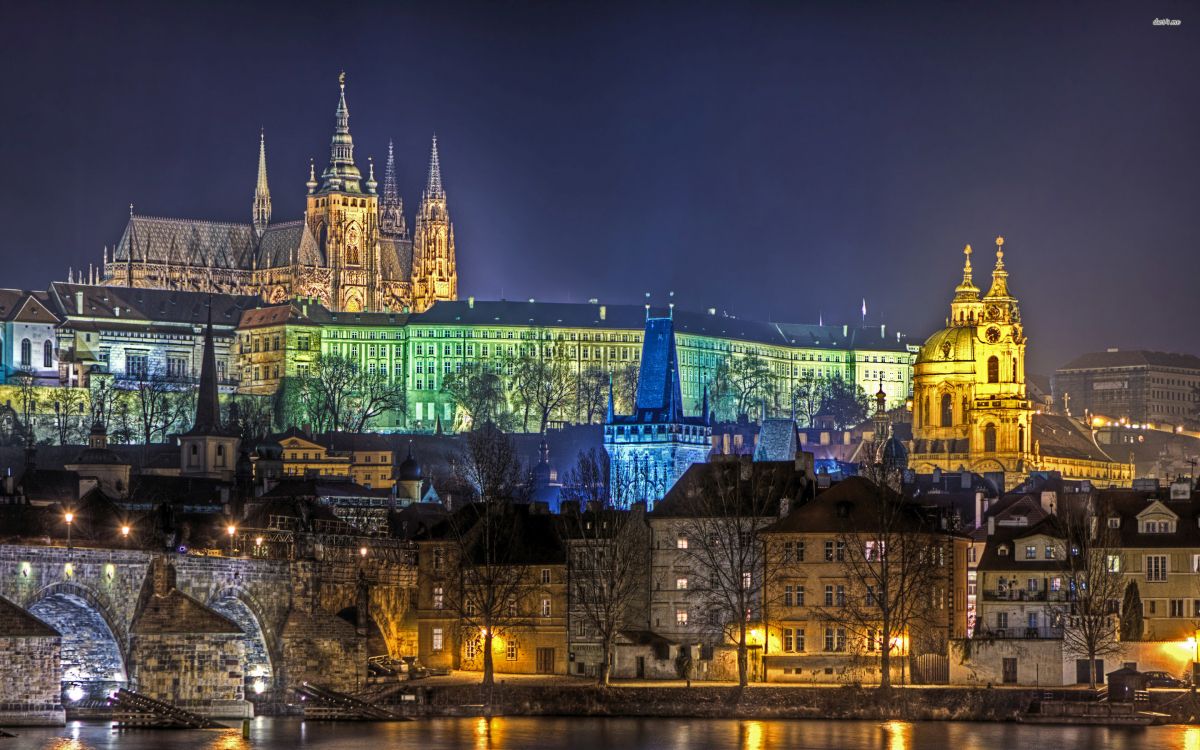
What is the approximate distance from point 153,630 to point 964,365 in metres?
125

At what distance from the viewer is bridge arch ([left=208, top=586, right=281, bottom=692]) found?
8469 centimetres

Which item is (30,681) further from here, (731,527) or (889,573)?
(889,573)

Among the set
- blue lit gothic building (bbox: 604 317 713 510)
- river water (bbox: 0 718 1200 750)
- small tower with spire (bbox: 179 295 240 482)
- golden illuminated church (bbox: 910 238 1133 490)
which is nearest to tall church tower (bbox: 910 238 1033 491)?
golden illuminated church (bbox: 910 238 1133 490)

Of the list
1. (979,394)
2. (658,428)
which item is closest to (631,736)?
(658,428)

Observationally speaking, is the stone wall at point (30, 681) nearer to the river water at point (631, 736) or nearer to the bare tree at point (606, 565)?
the river water at point (631, 736)

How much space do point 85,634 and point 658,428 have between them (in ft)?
376

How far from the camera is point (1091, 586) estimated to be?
87.8 meters

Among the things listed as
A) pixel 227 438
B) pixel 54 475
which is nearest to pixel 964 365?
pixel 227 438

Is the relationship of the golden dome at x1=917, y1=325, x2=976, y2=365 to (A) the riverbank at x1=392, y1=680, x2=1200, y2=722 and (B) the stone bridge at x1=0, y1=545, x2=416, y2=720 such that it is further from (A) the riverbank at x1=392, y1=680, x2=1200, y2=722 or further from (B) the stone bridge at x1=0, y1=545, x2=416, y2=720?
(A) the riverbank at x1=392, y1=680, x2=1200, y2=722

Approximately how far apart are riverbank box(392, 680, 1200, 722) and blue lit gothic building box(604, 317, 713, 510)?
327ft

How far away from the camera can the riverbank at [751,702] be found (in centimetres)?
8331

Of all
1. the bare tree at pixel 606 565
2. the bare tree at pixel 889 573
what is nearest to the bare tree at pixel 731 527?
the bare tree at pixel 606 565

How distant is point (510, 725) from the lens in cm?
8206

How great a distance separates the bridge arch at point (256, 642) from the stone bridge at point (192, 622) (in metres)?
0.03
